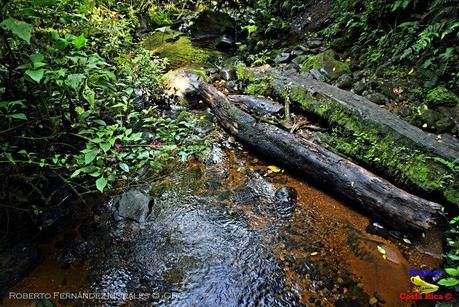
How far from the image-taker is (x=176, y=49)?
32.2 ft

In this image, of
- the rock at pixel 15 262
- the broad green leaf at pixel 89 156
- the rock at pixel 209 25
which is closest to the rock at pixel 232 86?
the rock at pixel 209 25

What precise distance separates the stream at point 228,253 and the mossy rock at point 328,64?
134 inches

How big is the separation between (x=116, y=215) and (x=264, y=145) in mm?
2530

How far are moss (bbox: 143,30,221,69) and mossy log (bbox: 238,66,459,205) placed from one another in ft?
13.8

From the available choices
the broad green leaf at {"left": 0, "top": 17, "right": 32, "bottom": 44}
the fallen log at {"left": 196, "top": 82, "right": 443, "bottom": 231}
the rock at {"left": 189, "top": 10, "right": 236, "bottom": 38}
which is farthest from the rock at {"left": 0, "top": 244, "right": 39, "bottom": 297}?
the rock at {"left": 189, "top": 10, "right": 236, "bottom": 38}

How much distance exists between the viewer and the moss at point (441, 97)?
4.81 meters

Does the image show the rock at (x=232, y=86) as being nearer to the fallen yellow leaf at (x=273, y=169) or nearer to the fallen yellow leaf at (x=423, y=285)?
the fallen yellow leaf at (x=273, y=169)

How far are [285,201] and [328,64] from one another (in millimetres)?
4175

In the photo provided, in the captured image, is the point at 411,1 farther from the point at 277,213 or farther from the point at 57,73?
the point at 57,73

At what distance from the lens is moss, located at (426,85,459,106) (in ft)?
15.8

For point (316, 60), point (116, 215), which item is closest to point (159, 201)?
point (116, 215)

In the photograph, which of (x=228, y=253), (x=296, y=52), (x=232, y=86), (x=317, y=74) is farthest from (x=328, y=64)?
(x=228, y=253)

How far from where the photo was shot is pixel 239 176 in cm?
450

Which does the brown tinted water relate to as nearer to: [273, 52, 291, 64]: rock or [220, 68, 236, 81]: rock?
[220, 68, 236, 81]: rock
